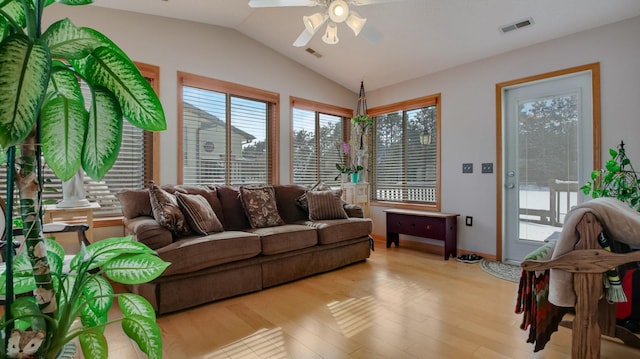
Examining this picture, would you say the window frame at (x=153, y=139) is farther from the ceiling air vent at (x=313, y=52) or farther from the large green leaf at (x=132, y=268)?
the large green leaf at (x=132, y=268)

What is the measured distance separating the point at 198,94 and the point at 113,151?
3602 mm

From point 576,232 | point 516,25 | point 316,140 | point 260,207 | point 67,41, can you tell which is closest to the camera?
point 67,41

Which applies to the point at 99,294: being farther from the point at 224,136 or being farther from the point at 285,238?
the point at 224,136

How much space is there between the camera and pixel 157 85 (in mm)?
3443

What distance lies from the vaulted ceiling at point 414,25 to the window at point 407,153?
1.83 ft

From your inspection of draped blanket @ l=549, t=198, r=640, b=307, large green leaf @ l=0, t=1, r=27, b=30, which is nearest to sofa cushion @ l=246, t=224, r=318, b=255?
draped blanket @ l=549, t=198, r=640, b=307

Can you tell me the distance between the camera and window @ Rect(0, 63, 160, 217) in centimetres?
330

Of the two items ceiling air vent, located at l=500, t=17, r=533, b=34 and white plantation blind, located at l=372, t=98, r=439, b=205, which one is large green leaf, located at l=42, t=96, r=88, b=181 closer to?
ceiling air vent, located at l=500, t=17, r=533, b=34

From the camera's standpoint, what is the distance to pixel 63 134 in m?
0.57

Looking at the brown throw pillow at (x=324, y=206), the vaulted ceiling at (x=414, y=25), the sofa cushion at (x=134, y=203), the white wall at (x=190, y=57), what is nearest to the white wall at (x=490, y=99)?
the vaulted ceiling at (x=414, y=25)

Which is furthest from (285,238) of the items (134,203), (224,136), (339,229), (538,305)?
(538,305)

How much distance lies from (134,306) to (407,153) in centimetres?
464

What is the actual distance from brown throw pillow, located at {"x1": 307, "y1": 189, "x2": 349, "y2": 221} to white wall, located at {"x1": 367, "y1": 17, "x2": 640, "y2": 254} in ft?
5.21

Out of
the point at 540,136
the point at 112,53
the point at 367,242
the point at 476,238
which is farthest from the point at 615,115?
the point at 112,53
